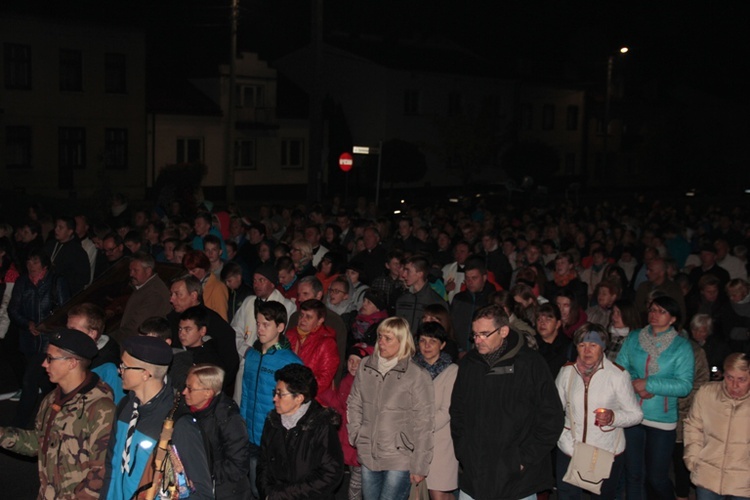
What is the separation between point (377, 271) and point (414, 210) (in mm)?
6524

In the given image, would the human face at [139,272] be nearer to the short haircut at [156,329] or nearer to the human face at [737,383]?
the short haircut at [156,329]

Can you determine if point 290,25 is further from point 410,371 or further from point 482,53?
point 410,371

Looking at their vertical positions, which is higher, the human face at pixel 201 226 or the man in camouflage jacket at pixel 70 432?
the human face at pixel 201 226

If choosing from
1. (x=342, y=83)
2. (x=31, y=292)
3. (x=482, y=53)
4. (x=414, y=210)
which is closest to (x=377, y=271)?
(x=31, y=292)

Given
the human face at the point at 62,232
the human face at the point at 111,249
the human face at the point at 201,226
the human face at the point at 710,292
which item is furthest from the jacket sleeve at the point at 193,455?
the human face at the point at 201,226

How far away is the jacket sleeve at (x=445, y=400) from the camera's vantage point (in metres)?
6.38

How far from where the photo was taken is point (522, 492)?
18.8ft

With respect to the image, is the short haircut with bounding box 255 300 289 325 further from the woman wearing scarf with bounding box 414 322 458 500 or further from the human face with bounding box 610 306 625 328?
the human face with bounding box 610 306 625 328

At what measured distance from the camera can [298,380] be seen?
17.9 feet

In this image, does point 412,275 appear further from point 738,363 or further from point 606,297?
point 738,363

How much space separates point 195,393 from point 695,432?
140 inches

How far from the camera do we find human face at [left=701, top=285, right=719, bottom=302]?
1066cm

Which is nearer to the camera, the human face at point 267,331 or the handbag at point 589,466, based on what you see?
the handbag at point 589,466

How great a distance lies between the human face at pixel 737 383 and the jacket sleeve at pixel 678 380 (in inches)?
23.1
